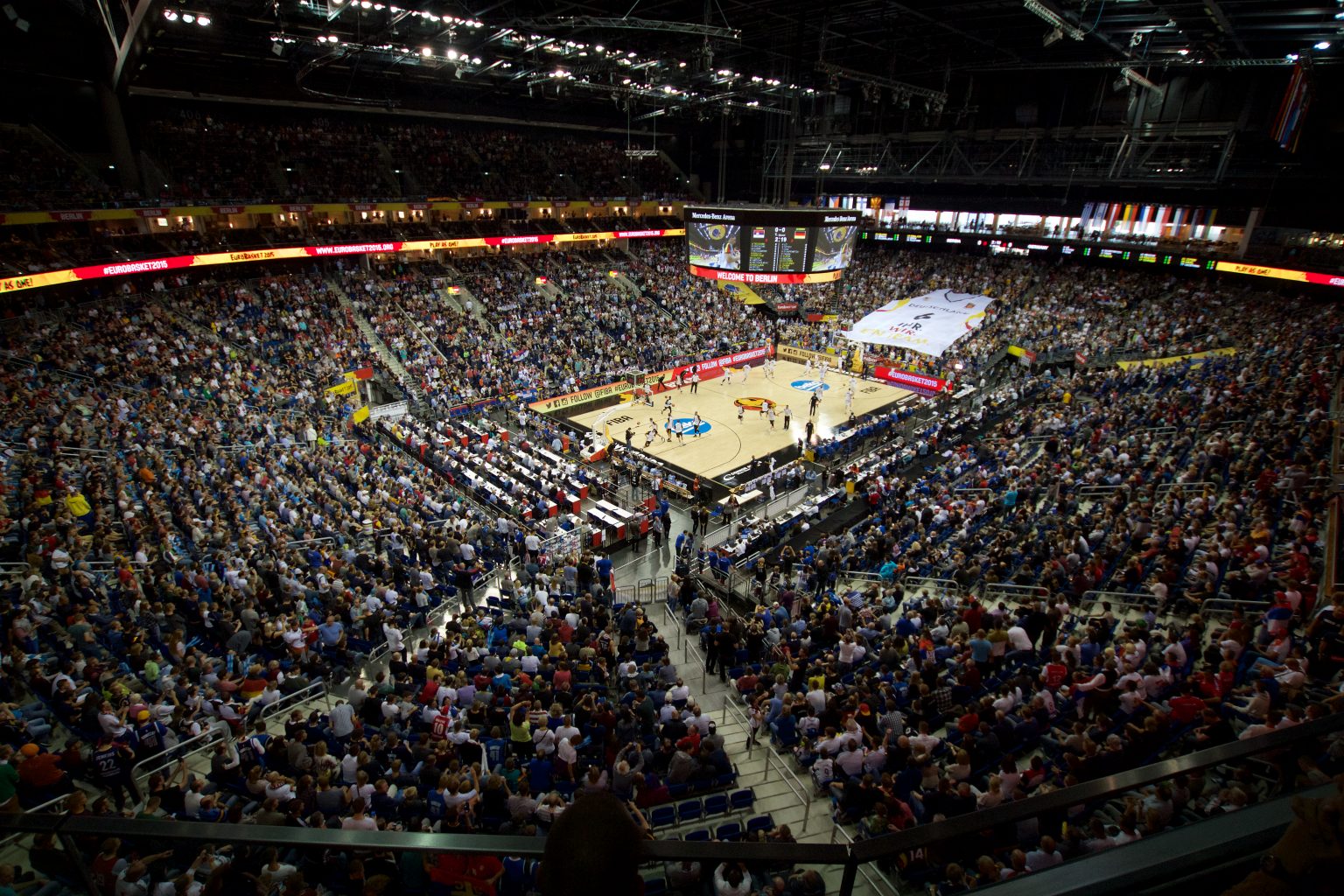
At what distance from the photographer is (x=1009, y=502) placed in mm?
17000

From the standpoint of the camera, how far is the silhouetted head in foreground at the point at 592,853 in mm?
1473

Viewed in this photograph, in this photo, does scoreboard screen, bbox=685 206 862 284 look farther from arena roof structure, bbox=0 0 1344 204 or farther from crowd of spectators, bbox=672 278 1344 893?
crowd of spectators, bbox=672 278 1344 893

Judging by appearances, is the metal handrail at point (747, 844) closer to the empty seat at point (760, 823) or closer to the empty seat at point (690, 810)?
the empty seat at point (760, 823)

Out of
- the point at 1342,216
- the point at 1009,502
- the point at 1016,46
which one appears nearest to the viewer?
the point at 1009,502

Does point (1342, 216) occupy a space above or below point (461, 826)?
above

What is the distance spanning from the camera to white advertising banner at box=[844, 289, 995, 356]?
37.8 m

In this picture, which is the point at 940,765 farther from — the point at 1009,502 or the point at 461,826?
the point at 1009,502

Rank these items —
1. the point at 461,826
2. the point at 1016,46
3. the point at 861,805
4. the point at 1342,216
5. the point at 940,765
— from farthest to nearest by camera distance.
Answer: the point at 1016,46
the point at 1342,216
the point at 940,765
the point at 861,805
the point at 461,826

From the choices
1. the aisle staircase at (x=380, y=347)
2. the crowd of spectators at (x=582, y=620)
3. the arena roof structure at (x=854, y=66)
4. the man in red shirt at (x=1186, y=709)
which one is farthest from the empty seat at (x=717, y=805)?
the aisle staircase at (x=380, y=347)

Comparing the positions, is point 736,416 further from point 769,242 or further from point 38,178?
point 38,178

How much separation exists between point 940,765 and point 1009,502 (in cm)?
1052

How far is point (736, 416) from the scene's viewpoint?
3244 cm

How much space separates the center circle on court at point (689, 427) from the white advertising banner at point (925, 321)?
14.2m

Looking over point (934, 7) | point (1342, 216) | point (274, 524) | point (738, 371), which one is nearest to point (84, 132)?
point (274, 524)
